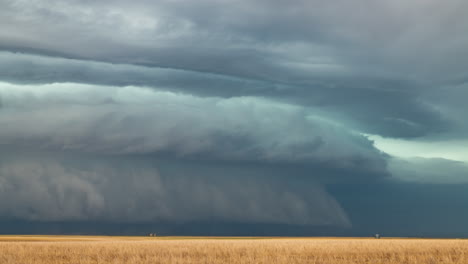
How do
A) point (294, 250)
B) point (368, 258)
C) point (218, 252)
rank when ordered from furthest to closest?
point (294, 250), point (218, 252), point (368, 258)

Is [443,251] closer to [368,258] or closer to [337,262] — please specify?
[368,258]

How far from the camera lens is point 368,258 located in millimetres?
60438

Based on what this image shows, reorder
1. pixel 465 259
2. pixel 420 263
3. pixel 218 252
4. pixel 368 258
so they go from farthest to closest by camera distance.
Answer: pixel 218 252
pixel 368 258
pixel 465 259
pixel 420 263

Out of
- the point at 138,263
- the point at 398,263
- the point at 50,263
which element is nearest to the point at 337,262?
the point at 398,263

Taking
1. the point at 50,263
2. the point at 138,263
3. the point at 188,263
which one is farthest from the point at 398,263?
the point at 50,263

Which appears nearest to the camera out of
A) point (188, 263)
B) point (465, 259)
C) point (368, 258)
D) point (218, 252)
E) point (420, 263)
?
point (188, 263)

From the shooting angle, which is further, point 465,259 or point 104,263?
point 465,259

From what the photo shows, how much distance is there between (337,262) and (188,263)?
46.6 ft

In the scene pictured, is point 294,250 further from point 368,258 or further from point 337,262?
point 337,262

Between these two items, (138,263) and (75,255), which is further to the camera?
(75,255)

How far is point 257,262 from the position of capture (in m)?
50.8

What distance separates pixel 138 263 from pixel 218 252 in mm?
19078

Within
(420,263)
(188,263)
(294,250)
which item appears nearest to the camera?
(188,263)

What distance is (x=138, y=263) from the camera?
49.4 m
